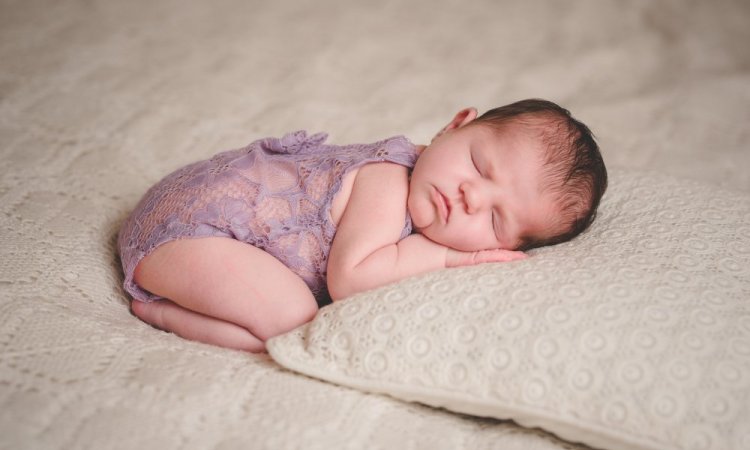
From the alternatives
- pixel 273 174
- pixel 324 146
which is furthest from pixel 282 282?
pixel 324 146

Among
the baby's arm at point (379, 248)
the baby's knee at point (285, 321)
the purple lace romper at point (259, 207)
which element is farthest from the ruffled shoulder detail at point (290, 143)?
the baby's knee at point (285, 321)

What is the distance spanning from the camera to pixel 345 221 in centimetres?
112

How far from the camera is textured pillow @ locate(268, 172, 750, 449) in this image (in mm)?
817

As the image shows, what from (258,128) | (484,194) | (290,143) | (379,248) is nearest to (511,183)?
(484,194)

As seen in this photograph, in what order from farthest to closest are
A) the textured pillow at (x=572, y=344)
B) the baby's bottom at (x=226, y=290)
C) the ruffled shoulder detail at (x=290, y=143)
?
the ruffled shoulder detail at (x=290, y=143)
the baby's bottom at (x=226, y=290)
the textured pillow at (x=572, y=344)

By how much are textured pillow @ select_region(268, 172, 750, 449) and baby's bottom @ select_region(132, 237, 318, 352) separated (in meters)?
0.10

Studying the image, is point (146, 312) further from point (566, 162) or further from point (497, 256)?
point (566, 162)

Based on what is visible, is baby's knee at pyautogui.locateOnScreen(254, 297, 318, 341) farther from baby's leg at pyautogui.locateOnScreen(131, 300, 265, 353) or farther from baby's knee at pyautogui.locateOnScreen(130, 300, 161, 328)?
baby's knee at pyautogui.locateOnScreen(130, 300, 161, 328)

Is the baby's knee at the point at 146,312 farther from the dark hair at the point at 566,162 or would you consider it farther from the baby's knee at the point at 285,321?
the dark hair at the point at 566,162

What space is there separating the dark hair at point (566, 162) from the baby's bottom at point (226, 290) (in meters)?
0.45

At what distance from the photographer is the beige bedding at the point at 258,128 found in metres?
0.84

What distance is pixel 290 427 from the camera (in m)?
0.82

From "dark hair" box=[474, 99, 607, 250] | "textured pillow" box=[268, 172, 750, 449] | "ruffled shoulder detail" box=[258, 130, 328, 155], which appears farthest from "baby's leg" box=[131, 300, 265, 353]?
"dark hair" box=[474, 99, 607, 250]

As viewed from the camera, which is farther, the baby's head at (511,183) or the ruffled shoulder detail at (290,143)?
the ruffled shoulder detail at (290,143)
